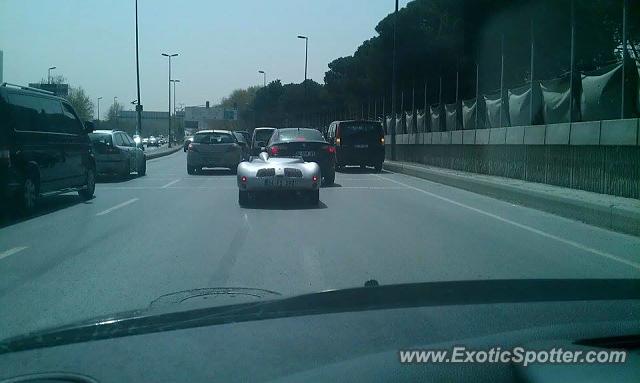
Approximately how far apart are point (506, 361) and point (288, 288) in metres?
4.59

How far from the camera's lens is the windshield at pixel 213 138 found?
27.0 m

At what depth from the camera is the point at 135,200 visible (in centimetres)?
1673

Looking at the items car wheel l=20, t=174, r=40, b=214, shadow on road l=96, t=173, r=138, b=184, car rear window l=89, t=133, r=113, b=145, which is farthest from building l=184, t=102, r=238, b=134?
car wheel l=20, t=174, r=40, b=214

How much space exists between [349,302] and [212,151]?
2309 centimetres

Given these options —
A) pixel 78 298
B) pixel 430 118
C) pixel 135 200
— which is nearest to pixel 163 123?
pixel 430 118

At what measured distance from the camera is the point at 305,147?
64.1 ft

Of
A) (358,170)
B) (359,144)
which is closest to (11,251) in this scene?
(359,144)

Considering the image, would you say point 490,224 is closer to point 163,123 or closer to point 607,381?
point 607,381

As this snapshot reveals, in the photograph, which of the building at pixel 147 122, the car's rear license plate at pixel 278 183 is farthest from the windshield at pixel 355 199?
the building at pixel 147 122

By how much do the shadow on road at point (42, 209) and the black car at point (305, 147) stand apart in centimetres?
534

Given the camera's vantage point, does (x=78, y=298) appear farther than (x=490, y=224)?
No

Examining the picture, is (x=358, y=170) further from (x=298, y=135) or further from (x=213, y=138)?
(x=298, y=135)

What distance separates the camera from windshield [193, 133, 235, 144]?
27.0 metres

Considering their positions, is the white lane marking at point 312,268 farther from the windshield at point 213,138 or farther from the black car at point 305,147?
the windshield at point 213,138
